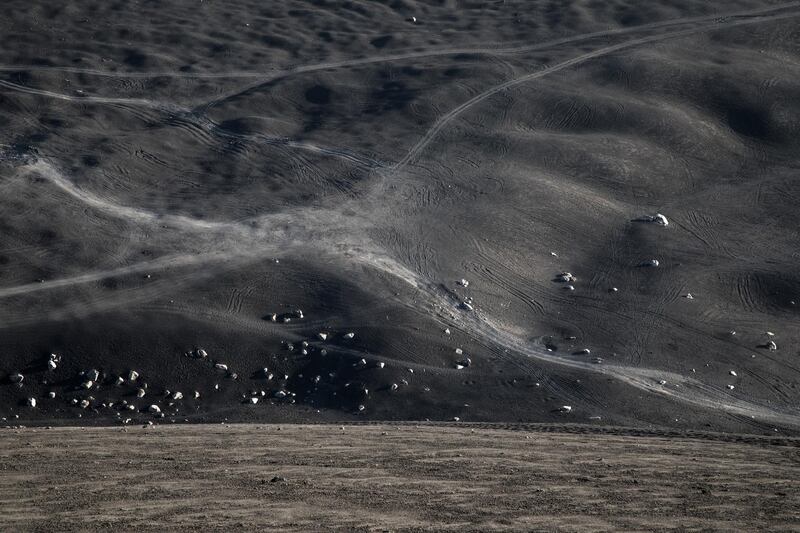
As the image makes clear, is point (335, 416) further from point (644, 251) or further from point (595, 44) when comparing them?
point (595, 44)

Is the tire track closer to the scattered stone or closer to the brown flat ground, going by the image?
the scattered stone

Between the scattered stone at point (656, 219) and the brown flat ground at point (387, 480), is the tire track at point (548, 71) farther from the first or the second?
the brown flat ground at point (387, 480)

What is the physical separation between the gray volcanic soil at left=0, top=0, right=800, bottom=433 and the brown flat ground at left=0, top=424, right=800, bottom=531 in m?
1.70

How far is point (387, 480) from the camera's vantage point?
43.0 ft

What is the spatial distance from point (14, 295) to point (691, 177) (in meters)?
17.3

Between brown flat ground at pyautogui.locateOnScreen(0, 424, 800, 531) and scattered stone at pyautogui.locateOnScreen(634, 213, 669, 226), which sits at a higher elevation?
scattered stone at pyautogui.locateOnScreen(634, 213, 669, 226)

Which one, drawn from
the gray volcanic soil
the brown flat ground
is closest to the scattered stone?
the gray volcanic soil

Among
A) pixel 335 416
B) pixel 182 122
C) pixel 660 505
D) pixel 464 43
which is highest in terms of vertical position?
pixel 464 43

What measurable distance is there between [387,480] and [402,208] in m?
10.6

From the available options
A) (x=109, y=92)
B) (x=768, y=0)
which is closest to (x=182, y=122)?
(x=109, y=92)

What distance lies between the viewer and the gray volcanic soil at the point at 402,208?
1783cm

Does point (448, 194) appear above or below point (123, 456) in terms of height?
Result: above

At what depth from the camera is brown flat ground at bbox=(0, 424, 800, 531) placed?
1152 cm

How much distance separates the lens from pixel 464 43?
30750mm
